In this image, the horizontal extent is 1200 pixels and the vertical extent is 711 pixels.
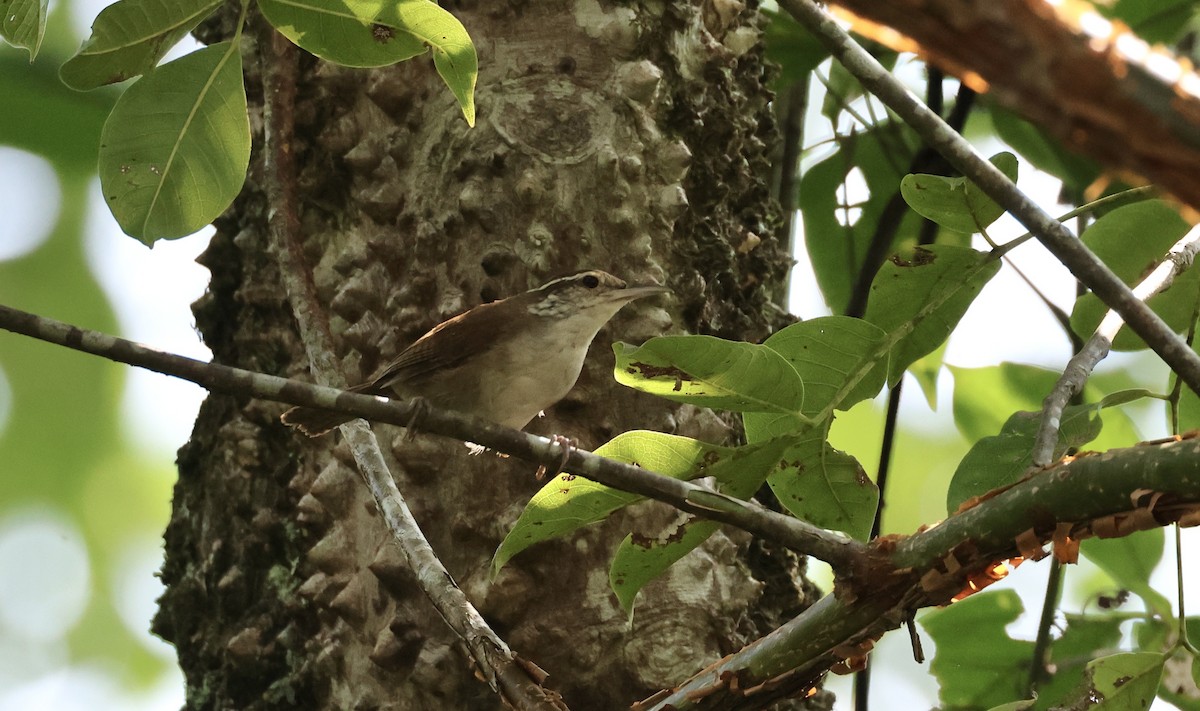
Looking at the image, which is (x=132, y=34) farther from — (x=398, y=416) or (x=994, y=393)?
(x=994, y=393)

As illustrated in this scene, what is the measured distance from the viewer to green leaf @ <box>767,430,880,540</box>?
200 cm

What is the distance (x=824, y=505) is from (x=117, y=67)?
143cm

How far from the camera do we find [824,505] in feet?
6.72

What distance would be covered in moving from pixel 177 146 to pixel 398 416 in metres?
0.66

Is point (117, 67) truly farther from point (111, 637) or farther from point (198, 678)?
point (111, 637)

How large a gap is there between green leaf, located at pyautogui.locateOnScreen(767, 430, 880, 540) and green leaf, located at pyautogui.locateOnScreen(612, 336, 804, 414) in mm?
220

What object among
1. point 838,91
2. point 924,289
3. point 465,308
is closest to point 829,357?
point 924,289

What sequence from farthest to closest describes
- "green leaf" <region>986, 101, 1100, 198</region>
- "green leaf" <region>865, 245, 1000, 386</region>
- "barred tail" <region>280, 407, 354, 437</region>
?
"green leaf" <region>986, 101, 1100, 198</region>, "barred tail" <region>280, 407, 354, 437</region>, "green leaf" <region>865, 245, 1000, 386</region>

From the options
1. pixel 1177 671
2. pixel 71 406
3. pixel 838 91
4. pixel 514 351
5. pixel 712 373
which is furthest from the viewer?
pixel 71 406

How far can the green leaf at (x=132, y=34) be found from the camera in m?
1.80

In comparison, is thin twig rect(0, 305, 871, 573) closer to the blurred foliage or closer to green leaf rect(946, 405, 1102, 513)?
green leaf rect(946, 405, 1102, 513)

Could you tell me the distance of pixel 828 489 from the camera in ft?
6.66

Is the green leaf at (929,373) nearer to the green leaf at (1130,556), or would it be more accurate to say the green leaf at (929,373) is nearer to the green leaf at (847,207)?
the green leaf at (847,207)

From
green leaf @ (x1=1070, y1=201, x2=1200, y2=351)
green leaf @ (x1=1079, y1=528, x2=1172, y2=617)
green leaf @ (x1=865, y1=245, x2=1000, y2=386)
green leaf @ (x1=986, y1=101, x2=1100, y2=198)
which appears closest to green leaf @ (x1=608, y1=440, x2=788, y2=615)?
green leaf @ (x1=865, y1=245, x2=1000, y2=386)
